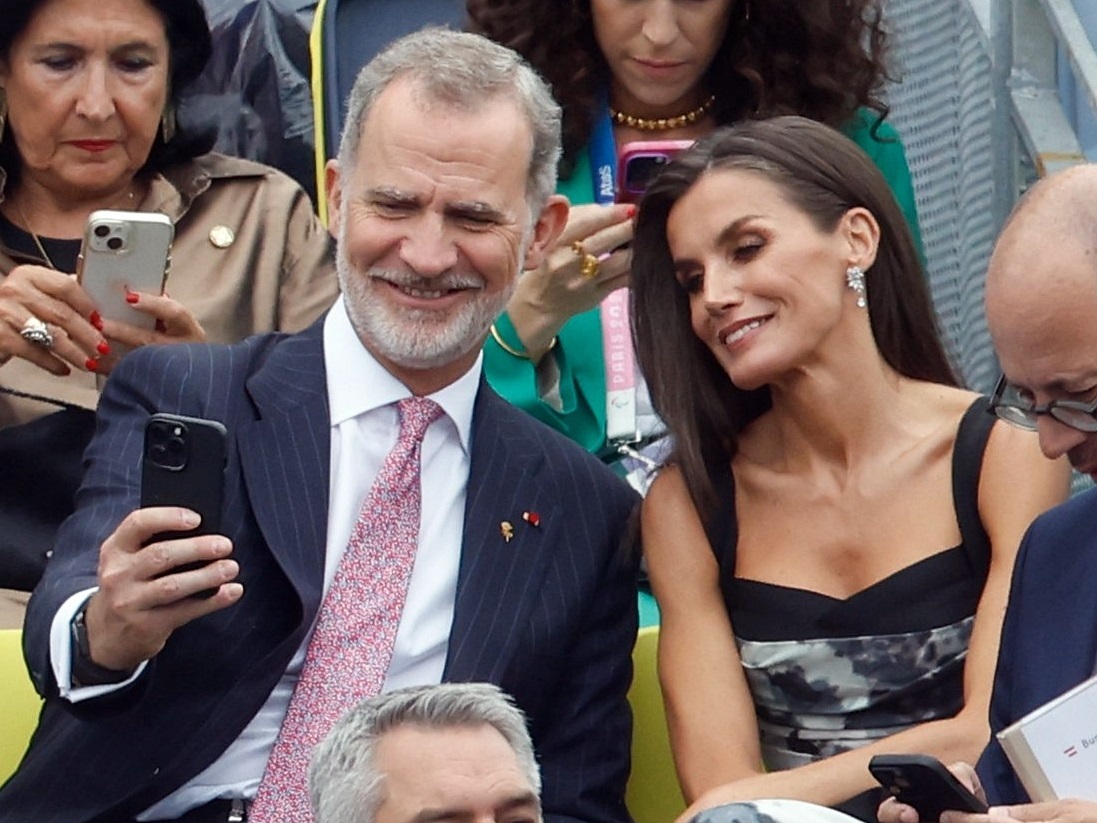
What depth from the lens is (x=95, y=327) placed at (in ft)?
13.7

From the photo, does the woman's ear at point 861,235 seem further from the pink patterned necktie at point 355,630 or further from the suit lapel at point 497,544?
the pink patterned necktie at point 355,630

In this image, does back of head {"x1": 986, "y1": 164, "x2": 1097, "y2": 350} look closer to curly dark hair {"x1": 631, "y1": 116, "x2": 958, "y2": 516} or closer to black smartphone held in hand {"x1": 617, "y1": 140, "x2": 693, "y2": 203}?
curly dark hair {"x1": 631, "y1": 116, "x2": 958, "y2": 516}

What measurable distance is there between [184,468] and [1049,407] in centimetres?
113

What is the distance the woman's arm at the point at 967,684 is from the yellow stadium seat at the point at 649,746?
18 cm

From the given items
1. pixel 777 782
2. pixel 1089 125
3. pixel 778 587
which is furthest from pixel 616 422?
pixel 1089 125

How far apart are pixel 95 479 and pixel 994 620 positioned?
1332 millimetres

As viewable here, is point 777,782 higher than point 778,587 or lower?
lower

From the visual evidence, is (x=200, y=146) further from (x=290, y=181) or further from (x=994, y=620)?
(x=994, y=620)

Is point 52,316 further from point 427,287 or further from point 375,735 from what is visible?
point 375,735

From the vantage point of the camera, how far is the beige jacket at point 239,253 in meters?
4.48

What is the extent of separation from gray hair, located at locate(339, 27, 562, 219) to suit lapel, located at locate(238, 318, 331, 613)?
0.39 m

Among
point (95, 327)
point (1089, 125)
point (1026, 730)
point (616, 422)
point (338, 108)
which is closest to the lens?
point (1026, 730)

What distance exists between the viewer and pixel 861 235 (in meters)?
4.00

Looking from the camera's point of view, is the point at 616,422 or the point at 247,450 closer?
the point at 247,450
